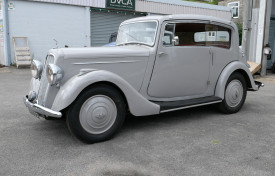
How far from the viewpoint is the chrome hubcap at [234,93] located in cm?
481

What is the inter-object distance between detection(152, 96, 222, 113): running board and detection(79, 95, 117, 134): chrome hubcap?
0.84m

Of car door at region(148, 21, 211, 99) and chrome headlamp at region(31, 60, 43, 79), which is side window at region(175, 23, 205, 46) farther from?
chrome headlamp at region(31, 60, 43, 79)

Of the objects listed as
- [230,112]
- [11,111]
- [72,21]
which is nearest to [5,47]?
[72,21]

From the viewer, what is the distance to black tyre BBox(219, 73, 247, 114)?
480 cm

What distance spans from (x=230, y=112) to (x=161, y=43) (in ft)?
6.43

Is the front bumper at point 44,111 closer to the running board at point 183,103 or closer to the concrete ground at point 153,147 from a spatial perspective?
the concrete ground at point 153,147

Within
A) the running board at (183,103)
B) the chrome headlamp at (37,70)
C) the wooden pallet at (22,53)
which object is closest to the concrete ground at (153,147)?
the running board at (183,103)

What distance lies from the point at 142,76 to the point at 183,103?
833 millimetres

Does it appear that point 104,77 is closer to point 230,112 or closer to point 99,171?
point 99,171

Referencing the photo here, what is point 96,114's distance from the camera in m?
3.39

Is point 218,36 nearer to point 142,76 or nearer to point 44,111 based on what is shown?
point 142,76

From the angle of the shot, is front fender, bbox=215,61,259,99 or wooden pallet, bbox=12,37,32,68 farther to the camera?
wooden pallet, bbox=12,37,32,68

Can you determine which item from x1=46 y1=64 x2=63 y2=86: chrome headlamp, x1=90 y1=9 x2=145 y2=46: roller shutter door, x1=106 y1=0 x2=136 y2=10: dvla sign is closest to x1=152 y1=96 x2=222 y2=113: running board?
x1=46 y1=64 x2=63 y2=86: chrome headlamp

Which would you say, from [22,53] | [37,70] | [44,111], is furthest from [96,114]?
[22,53]
